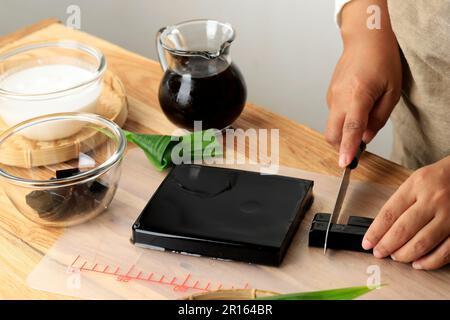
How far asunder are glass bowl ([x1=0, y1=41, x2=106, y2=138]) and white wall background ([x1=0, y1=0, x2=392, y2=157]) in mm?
950

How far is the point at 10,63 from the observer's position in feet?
4.25

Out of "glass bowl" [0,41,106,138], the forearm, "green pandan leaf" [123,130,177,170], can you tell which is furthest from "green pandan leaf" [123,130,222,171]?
the forearm

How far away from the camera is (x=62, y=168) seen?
115cm

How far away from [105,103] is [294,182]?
1.39ft

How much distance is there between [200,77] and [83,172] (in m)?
0.25

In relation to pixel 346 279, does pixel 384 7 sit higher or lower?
higher

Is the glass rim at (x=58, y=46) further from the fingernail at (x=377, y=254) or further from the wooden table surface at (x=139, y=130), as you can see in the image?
the fingernail at (x=377, y=254)

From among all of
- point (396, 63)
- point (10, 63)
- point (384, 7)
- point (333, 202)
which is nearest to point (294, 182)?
point (333, 202)

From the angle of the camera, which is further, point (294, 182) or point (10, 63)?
point (10, 63)

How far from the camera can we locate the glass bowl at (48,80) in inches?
46.6

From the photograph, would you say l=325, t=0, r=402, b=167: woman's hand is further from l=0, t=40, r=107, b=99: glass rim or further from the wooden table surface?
l=0, t=40, r=107, b=99: glass rim
